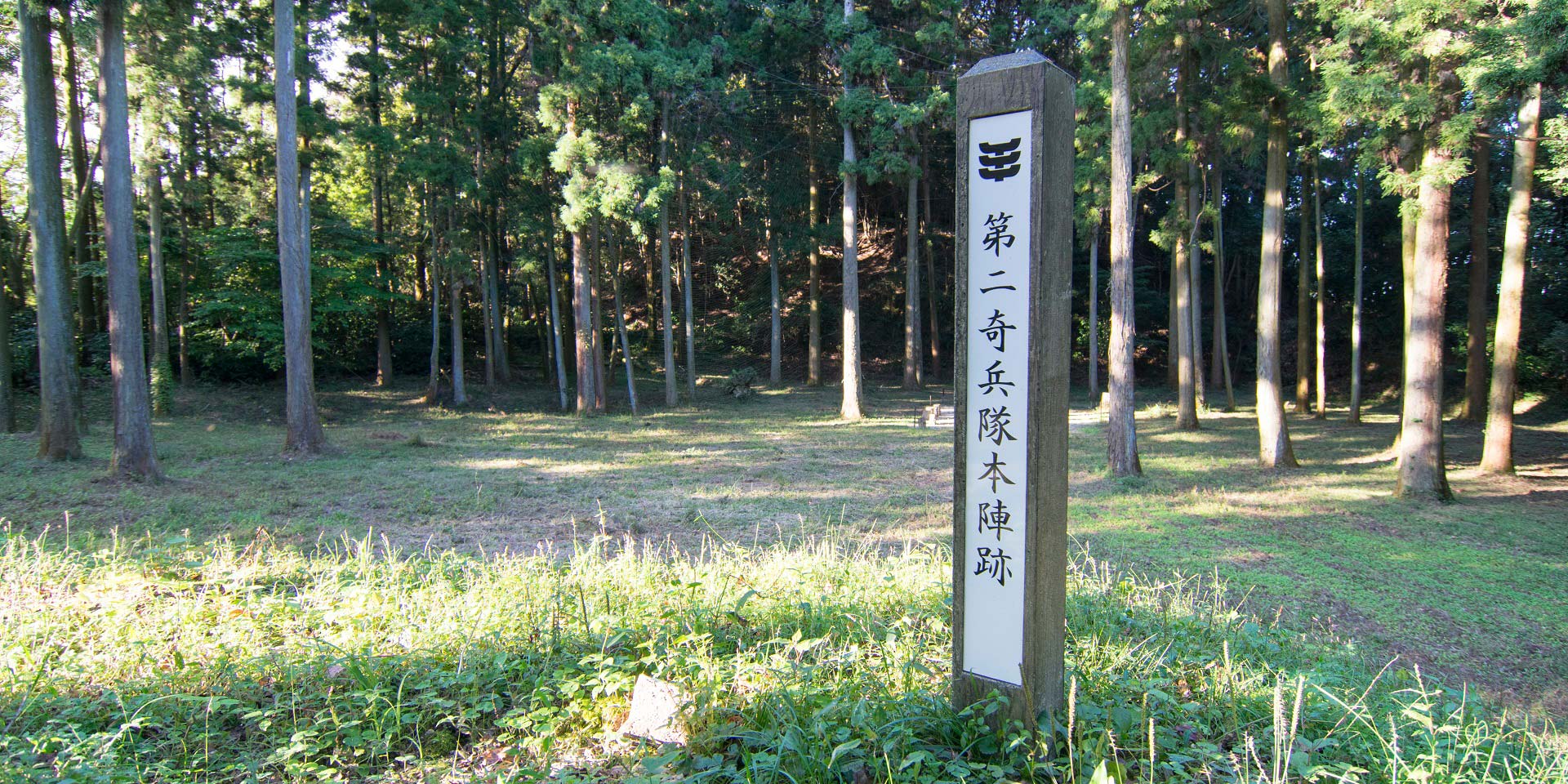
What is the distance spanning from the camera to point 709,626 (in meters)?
3.74

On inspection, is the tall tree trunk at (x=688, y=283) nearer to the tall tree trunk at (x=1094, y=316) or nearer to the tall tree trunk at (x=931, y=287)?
→ the tall tree trunk at (x=931, y=287)

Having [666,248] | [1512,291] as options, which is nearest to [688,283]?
[666,248]

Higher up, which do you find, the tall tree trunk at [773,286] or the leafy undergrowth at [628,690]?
the tall tree trunk at [773,286]

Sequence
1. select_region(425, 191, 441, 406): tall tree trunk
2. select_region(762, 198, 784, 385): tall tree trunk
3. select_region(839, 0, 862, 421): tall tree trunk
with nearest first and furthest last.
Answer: select_region(839, 0, 862, 421): tall tree trunk, select_region(425, 191, 441, 406): tall tree trunk, select_region(762, 198, 784, 385): tall tree trunk

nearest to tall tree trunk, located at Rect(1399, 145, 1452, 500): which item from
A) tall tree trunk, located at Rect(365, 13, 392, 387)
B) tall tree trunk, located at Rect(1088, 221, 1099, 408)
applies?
tall tree trunk, located at Rect(1088, 221, 1099, 408)

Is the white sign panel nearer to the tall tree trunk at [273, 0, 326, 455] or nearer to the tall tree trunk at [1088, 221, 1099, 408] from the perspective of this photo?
the tall tree trunk at [273, 0, 326, 455]

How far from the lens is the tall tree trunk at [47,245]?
9.88 meters

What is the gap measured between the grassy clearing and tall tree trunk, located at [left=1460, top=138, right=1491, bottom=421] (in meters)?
5.54

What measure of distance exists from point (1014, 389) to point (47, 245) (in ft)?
41.6

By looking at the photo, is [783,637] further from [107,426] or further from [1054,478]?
[107,426]

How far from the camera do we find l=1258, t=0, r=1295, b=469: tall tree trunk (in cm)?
1142

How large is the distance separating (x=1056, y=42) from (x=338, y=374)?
23.4m

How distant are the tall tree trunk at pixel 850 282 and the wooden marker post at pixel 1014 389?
15536 mm

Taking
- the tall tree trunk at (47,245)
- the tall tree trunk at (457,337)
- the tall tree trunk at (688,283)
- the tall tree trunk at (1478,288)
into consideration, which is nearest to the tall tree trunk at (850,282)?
the tall tree trunk at (688,283)
